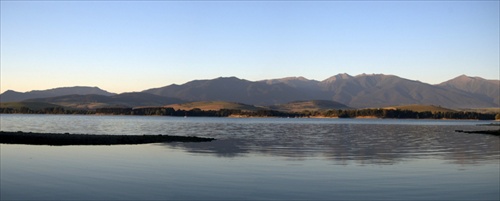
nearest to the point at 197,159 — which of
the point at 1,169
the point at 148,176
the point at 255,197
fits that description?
the point at 148,176

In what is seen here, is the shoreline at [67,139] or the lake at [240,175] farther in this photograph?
the shoreline at [67,139]

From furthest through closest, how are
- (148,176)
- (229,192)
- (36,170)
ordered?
1. (36,170)
2. (148,176)
3. (229,192)

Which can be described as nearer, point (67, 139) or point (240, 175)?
point (240, 175)

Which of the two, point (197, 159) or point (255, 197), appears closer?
point (255, 197)

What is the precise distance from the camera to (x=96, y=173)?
116 ft

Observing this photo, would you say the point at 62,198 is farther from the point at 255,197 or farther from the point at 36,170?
the point at 36,170

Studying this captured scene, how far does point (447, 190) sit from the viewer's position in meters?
29.7

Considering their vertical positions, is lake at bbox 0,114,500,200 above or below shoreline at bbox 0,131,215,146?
below

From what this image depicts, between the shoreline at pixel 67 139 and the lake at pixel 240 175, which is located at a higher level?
the shoreline at pixel 67 139

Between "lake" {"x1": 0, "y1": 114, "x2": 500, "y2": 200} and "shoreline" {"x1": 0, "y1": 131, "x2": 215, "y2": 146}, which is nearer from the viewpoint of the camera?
"lake" {"x1": 0, "y1": 114, "x2": 500, "y2": 200}

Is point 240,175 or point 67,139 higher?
point 67,139

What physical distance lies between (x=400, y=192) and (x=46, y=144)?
44.5 meters

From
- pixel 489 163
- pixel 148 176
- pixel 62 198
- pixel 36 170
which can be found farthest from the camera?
pixel 489 163

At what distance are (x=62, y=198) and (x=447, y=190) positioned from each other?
2014cm
